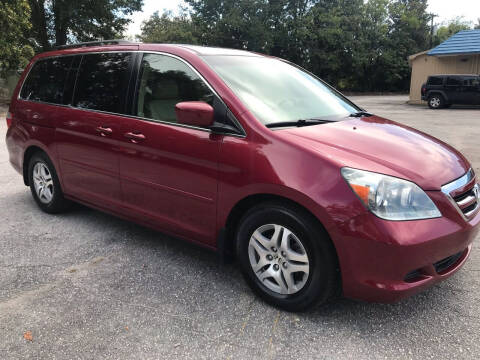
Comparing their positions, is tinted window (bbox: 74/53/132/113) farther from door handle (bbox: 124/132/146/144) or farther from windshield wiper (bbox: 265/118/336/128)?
windshield wiper (bbox: 265/118/336/128)

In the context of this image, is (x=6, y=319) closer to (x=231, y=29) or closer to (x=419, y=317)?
(x=419, y=317)

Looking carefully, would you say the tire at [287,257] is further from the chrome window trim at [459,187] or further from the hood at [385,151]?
the chrome window trim at [459,187]

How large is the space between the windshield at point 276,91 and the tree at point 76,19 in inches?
1012

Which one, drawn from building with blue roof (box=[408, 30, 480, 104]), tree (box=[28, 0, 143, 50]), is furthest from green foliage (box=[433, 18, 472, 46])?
tree (box=[28, 0, 143, 50])

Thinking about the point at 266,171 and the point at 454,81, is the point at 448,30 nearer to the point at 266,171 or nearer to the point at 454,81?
the point at 454,81

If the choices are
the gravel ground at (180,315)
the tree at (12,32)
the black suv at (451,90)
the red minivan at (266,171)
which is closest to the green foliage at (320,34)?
the black suv at (451,90)

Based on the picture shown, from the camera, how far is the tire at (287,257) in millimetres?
2494

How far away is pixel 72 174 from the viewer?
4.10 m

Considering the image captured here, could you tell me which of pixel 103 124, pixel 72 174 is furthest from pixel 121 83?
pixel 72 174

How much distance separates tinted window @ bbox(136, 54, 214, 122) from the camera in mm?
3141

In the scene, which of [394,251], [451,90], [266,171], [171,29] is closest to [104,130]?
[266,171]

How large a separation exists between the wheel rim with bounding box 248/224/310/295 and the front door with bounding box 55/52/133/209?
4.84 feet

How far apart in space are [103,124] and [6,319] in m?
1.69

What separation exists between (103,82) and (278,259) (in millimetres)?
2289
